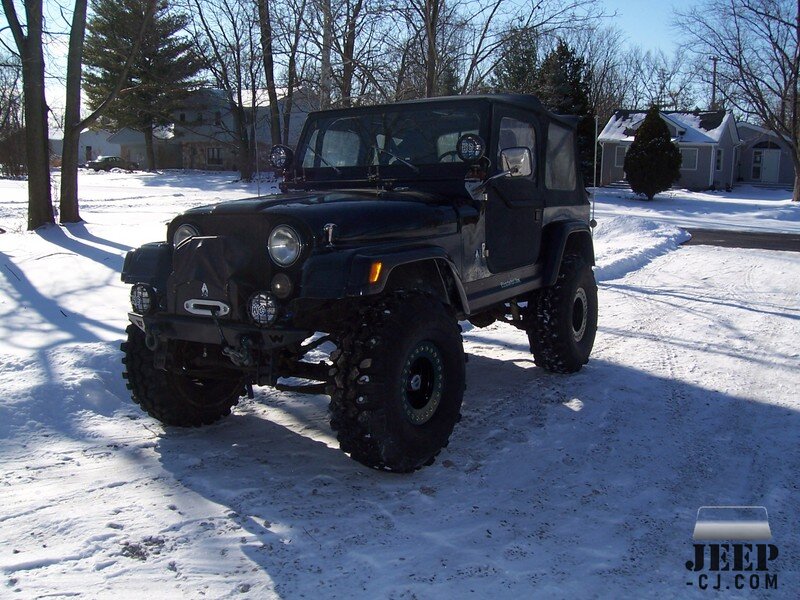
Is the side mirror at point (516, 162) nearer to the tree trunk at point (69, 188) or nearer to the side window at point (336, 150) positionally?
the side window at point (336, 150)

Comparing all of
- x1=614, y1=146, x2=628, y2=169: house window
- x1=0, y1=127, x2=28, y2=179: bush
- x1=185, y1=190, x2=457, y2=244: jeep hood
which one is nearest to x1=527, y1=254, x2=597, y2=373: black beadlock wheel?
x1=185, y1=190, x2=457, y2=244: jeep hood

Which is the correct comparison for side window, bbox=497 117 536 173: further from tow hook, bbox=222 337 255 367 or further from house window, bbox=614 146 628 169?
house window, bbox=614 146 628 169

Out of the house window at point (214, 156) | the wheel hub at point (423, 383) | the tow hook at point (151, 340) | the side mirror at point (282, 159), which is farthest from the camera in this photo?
the house window at point (214, 156)

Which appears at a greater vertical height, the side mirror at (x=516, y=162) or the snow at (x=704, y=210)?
the side mirror at (x=516, y=162)

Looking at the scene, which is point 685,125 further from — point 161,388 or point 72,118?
point 161,388

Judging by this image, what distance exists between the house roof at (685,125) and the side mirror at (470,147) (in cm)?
3498

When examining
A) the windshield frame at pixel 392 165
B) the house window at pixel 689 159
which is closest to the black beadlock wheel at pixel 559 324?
the windshield frame at pixel 392 165

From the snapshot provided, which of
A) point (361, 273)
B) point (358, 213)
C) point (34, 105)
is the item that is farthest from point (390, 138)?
point (34, 105)

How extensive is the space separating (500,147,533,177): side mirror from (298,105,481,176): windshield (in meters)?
0.32

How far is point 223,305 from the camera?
13.3ft

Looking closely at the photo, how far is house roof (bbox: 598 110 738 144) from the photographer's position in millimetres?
37312

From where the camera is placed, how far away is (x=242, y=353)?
3.96 metres

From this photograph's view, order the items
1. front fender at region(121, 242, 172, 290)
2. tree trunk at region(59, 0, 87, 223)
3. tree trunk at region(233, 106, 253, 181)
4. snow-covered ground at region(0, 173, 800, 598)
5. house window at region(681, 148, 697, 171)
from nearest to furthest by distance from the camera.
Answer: snow-covered ground at region(0, 173, 800, 598) → front fender at region(121, 242, 172, 290) → tree trunk at region(59, 0, 87, 223) → tree trunk at region(233, 106, 253, 181) → house window at region(681, 148, 697, 171)

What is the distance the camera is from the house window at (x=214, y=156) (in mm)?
52156
